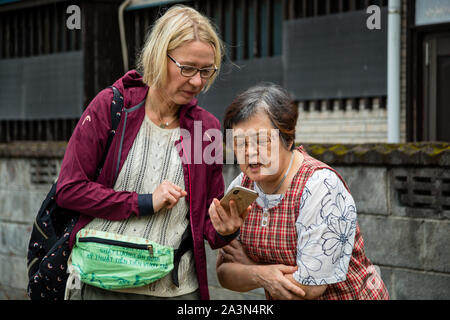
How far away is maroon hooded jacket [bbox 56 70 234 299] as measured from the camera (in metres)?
2.72

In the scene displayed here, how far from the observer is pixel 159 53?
275 centimetres

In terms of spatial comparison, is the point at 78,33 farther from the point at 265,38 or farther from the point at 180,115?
the point at 180,115

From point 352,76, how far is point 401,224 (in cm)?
275

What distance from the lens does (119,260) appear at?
2.75 metres

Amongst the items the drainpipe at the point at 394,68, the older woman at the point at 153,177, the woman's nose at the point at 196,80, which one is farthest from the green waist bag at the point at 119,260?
the drainpipe at the point at 394,68

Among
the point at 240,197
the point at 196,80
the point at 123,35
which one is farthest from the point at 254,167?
the point at 123,35

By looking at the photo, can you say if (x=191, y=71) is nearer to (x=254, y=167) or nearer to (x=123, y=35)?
(x=254, y=167)

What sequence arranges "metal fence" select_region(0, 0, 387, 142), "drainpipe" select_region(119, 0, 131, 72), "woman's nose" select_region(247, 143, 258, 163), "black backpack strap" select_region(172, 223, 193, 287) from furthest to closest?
1. "drainpipe" select_region(119, 0, 131, 72)
2. "metal fence" select_region(0, 0, 387, 142)
3. "black backpack strap" select_region(172, 223, 193, 287)
4. "woman's nose" select_region(247, 143, 258, 163)

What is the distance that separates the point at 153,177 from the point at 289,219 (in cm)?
68

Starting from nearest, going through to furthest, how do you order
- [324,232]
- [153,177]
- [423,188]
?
[324,232] < [153,177] < [423,188]

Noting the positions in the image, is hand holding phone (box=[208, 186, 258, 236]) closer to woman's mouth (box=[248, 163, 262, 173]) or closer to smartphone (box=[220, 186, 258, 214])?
smartphone (box=[220, 186, 258, 214])

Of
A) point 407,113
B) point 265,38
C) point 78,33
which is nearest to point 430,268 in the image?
point 407,113

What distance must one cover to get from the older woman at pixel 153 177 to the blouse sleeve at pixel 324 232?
0.32 metres

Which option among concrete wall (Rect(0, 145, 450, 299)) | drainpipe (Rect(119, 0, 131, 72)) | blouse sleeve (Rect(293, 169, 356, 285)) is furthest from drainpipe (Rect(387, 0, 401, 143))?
blouse sleeve (Rect(293, 169, 356, 285))
